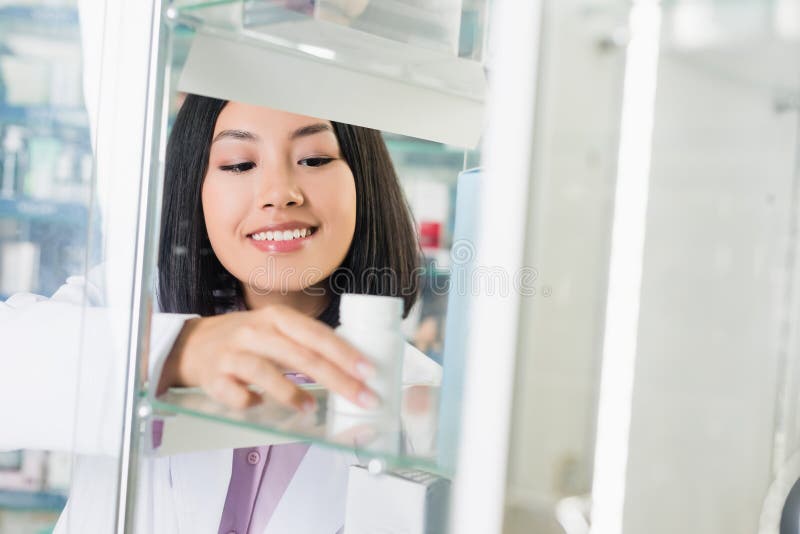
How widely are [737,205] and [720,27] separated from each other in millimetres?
100

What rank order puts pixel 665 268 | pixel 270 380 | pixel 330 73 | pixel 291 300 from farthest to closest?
1. pixel 291 300
2. pixel 330 73
3. pixel 270 380
4. pixel 665 268

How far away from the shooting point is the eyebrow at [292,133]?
2.33 ft

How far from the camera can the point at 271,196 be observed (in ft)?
2.27

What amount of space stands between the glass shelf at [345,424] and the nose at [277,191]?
21 cm

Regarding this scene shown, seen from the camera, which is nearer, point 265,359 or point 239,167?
point 265,359

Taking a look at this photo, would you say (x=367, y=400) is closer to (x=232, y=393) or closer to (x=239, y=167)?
(x=232, y=393)

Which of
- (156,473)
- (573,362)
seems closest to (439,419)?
(573,362)

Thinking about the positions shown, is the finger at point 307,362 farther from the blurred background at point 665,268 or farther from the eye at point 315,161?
the eye at point 315,161

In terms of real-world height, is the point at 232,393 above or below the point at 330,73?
below

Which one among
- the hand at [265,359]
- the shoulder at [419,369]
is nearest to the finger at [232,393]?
the hand at [265,359]

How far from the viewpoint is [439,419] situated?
403 mm

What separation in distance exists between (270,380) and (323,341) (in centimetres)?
5

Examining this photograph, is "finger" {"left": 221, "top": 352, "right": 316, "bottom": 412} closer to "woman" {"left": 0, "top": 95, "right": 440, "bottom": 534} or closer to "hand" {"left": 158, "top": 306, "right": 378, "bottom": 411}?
"hand" {"left": 158, "top": 306, "right": 378, "bottom": 411}

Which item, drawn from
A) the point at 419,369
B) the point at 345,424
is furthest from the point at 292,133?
the point at 345,424
